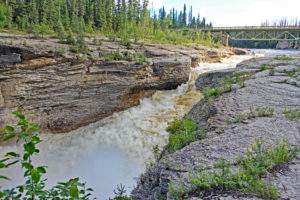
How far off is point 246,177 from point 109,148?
645 centimetres

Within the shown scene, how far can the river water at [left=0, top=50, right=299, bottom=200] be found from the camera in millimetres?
6570

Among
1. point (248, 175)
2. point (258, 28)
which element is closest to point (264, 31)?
point (258, 28)

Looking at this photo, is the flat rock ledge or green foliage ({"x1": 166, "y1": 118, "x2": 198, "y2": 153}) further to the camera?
green foliage ({"x1": 166, "y1": 118, "x2": 198, "y2": 153})

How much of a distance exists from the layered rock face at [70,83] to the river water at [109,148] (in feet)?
2.39

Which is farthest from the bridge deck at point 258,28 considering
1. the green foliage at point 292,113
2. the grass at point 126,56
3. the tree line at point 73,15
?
the green foliage at point 292,113

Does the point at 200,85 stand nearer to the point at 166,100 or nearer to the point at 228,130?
the point at 166,100

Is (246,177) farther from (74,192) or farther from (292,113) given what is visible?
(292,113)

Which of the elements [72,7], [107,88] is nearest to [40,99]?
[107,88]

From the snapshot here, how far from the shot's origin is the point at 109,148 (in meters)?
8.00

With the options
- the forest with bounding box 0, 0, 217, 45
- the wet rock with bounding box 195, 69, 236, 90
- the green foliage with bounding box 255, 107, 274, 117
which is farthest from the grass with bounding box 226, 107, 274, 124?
the forest with bounding box 0, 0, 217, 45

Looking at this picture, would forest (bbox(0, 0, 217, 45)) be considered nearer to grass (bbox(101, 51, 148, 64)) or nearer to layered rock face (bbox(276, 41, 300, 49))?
grass (bbox(101, 51, 148, 64))

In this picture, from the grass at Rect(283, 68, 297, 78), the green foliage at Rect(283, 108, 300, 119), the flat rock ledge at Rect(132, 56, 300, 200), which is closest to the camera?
the flat rock ledge at Rect(132, 56, 300, 200)

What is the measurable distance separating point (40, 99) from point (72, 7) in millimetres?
12028

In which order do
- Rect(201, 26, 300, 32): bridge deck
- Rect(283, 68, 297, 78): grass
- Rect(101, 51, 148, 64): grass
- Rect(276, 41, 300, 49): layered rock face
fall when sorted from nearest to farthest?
1. Rect(283, 68, 297, 78): grass
2. Rect(101, 51, 148, 64): grass
3. Rect(201, 26, 300, 32): bridge deck
4. Rect(276, 41, 300, 49): layered rock face
